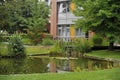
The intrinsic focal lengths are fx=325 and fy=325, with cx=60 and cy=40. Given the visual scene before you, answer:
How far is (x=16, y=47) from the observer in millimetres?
34375

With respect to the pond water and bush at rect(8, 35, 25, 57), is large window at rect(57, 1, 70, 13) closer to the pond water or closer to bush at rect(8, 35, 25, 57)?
bush at rect(8, 35, 25, 57)

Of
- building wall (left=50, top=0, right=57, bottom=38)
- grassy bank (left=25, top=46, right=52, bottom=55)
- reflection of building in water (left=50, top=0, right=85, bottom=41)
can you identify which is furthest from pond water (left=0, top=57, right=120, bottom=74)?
building wall (left=50, top=0, right=57, bottom=38)

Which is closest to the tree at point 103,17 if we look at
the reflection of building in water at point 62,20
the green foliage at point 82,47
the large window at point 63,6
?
the green foliage at point 82,47

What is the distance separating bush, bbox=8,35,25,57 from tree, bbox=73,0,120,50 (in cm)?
772

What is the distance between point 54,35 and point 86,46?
66.9 ft

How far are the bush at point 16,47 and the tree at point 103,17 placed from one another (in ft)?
25.3

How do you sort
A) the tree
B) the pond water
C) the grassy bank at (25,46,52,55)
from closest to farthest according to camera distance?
the pond water < the tree < the grassy bank at (25,46,52,55)

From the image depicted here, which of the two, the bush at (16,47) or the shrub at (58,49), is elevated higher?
the bush at (16,47)

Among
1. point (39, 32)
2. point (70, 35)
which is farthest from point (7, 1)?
point (70, 35)

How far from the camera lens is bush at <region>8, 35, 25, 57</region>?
3416 centimetres

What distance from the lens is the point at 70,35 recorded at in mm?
55844

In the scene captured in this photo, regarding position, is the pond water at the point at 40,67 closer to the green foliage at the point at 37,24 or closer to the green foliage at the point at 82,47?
the green foliage at the point at 82,47

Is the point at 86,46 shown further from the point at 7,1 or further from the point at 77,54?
the point at 7,1

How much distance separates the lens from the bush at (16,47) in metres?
34.2
